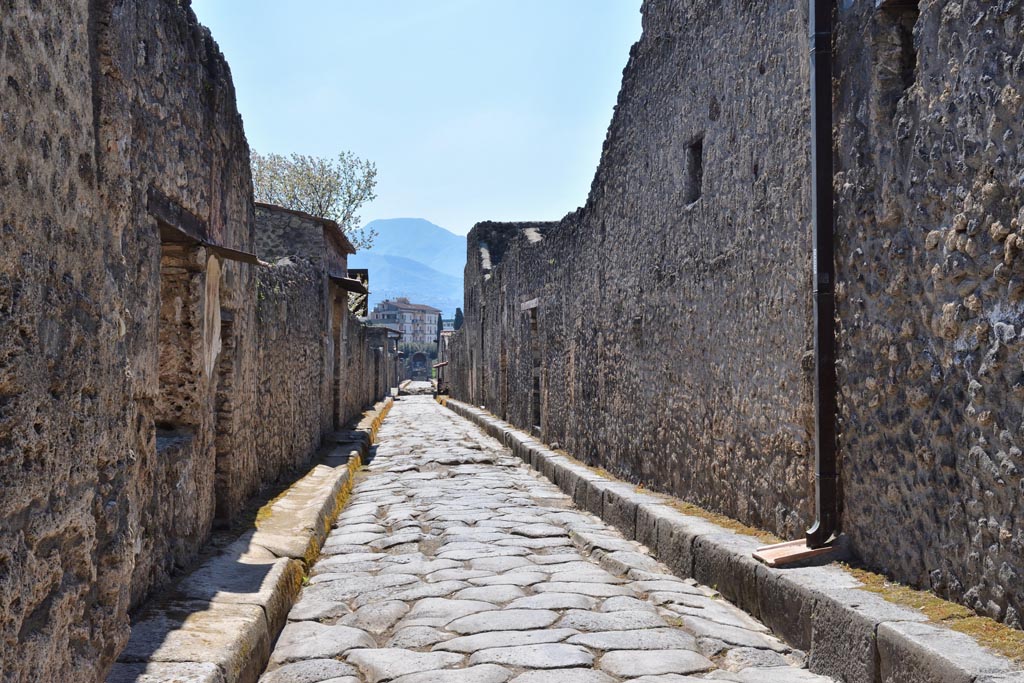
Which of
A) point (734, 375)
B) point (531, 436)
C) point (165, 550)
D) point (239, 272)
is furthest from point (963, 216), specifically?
point (531, 436)

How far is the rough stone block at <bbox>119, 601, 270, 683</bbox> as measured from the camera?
9.35ft

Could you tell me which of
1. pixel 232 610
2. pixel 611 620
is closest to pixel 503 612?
pixel 611 620

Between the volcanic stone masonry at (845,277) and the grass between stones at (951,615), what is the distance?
0.19ft

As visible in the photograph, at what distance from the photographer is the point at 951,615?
3057 mm

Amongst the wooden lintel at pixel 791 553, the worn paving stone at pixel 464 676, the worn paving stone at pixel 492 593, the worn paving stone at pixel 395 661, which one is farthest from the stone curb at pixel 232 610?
the wooden lintel at pixel 791 553

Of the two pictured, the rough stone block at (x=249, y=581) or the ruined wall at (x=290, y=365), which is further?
the ruined wall at (x=290, y=365)

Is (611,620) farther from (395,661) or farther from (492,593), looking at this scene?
(395,661)

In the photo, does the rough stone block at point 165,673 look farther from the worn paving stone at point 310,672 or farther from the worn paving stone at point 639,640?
the worn paving stone at point 639,640

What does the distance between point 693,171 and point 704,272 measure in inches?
31.9

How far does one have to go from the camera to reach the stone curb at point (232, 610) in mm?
2773

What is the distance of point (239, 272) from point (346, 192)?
33.9 m

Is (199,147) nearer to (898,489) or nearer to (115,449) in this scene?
(115,449)

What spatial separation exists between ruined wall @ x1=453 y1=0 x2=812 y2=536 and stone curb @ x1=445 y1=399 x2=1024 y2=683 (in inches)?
14.7

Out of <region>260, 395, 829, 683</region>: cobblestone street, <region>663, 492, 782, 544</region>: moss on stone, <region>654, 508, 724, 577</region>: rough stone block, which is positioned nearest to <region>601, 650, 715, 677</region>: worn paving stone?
<region>260, 395, 829, 683</region>: cobblestone street
